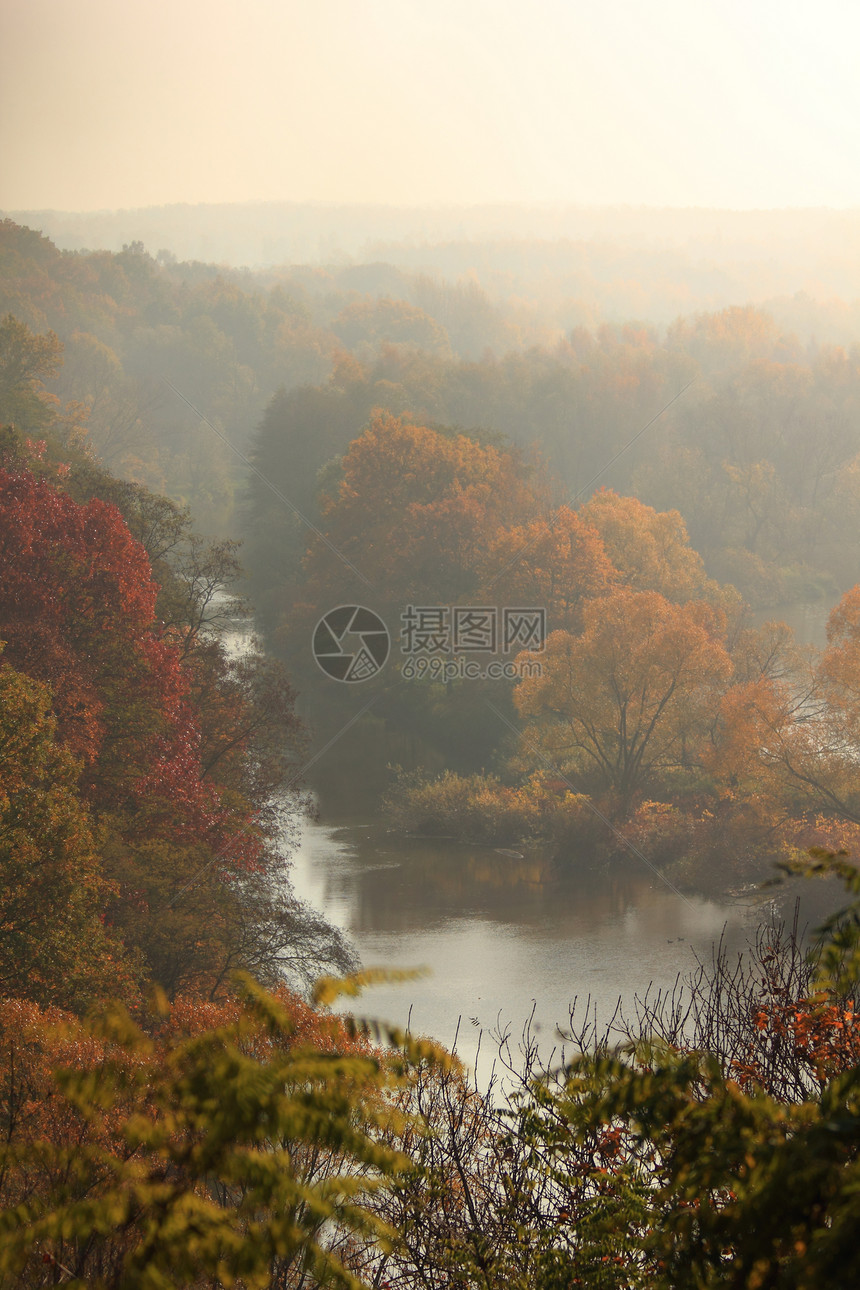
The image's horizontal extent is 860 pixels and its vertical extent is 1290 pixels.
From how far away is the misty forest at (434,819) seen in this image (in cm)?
215

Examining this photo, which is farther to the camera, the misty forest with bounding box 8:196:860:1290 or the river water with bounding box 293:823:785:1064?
the river water with bounding box 293:823:785:1064

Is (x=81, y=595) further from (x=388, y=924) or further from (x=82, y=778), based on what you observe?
(x=388, y=924)

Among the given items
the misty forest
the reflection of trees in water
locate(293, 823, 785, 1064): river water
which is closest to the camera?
the misty forest

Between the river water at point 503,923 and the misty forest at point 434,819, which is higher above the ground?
the misty forest at point 434,819

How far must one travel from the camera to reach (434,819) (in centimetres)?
3100

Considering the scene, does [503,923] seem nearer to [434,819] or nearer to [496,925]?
[496,925]

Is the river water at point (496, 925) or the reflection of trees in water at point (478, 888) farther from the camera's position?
the reflection of trees in water at point (478, 888)

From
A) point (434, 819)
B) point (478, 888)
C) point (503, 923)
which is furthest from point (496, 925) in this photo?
point (434, 819)

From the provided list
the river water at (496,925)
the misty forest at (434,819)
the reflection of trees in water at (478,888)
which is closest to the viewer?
the misty forest at (434,819)

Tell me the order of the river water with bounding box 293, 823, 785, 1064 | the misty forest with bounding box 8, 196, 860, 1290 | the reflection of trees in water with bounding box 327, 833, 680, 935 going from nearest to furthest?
the misty forest with bounding box 8, 196, 860, 1290, the river water with bounding box 293, 823, 785, 1064, the reflection of trees in water with bounding box 327, 833, 680, 935

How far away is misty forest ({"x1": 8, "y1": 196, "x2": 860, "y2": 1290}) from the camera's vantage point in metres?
2.15

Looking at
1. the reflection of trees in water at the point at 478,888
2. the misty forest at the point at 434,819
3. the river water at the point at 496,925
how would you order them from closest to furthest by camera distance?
the misty forest at the point at 434,819, the river water at the point at 496,925, the reflection of trees in water at the point at 478,888

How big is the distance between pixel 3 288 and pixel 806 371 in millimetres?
46623

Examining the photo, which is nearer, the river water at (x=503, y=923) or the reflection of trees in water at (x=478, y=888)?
the river water at (x=503, y=923)
